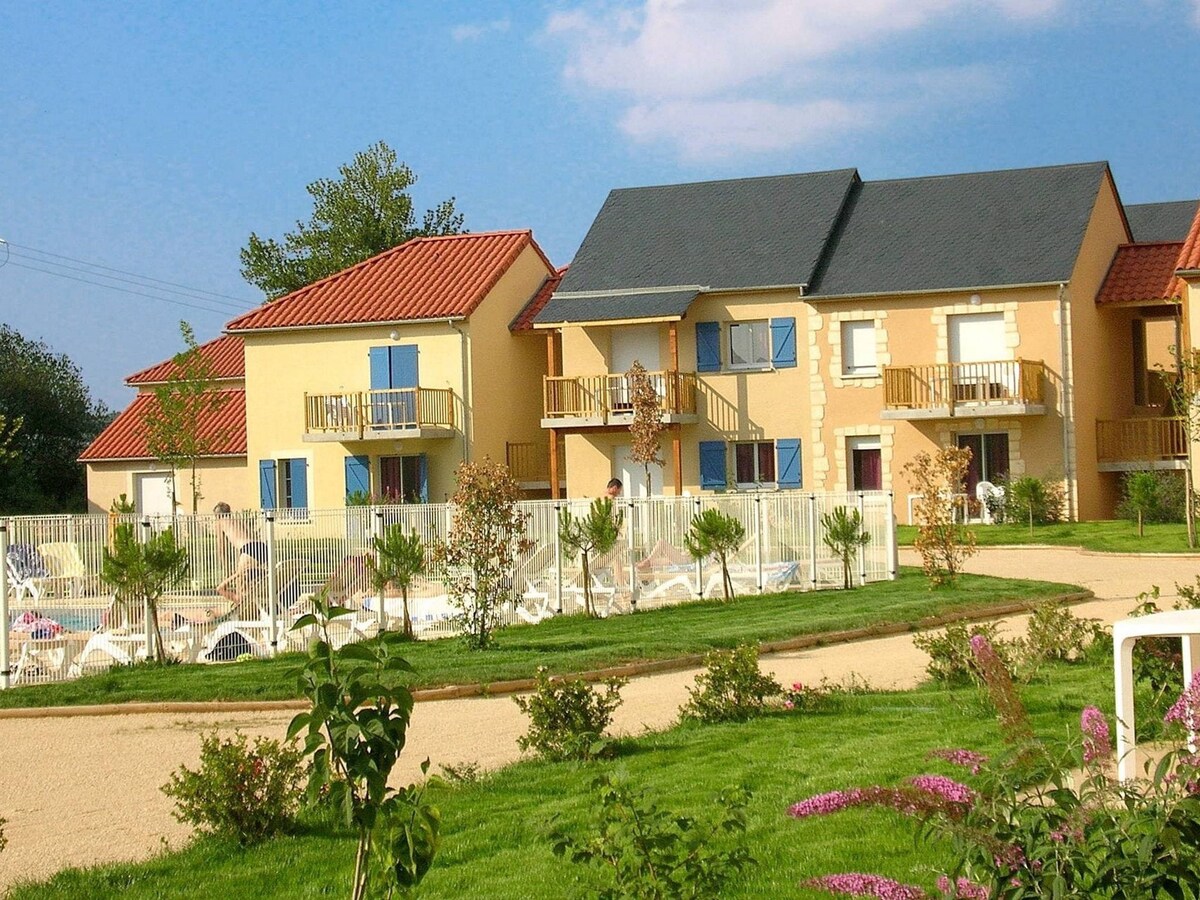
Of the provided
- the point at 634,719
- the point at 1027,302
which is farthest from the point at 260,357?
the point at 634,719

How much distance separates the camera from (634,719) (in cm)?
1205

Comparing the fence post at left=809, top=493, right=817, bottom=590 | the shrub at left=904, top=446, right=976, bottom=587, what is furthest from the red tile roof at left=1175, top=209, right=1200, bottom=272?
the fence post at left=809, top=493, right=817, bottom=590

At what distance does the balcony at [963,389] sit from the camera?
33.8 m

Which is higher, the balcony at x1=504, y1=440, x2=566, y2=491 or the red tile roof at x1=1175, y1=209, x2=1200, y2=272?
the red tile roof at x1=1175, y1=209, x2=1200, y2=272

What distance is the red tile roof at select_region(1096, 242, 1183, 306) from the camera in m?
35.9

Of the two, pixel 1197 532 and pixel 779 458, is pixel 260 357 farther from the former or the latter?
pixel 1197 532

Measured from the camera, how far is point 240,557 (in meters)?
17.8

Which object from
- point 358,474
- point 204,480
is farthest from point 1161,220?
point 204,480

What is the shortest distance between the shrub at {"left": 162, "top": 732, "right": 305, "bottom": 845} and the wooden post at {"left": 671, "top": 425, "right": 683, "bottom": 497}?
94.9ft

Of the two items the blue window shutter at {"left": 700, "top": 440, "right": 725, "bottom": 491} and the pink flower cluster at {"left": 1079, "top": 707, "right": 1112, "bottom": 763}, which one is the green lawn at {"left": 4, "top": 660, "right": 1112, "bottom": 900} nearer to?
the pink flower cluster at {"left": 1079, "top": 707, "right": 1112, "bottom": 763}

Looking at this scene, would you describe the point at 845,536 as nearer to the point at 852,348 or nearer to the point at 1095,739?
the point at 852,348

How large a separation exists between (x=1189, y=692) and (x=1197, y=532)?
2246 cm

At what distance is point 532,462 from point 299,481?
19.8ft

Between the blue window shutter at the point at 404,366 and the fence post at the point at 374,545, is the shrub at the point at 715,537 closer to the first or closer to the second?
the fence post at the point at 374,545
